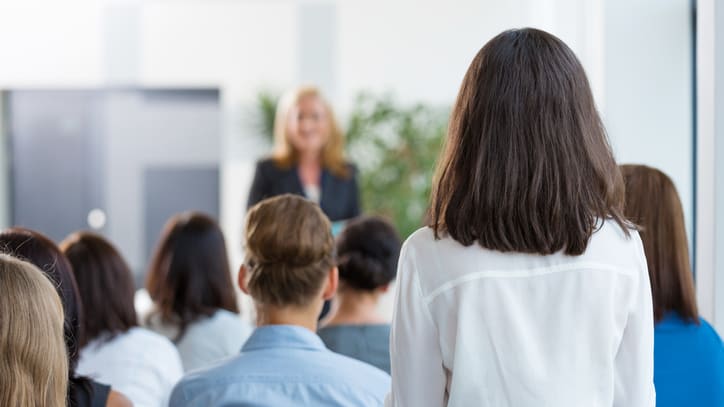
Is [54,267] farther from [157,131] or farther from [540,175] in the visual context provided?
[157,131]

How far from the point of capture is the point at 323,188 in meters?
4.56

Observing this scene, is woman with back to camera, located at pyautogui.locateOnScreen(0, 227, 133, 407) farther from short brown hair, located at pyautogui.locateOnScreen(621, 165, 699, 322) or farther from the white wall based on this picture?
the white wall

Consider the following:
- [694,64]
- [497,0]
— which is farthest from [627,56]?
[497,0]

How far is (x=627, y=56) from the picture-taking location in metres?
3.53

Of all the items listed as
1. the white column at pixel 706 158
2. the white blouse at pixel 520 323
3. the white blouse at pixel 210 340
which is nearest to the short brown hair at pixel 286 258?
the white blouse at pixel 520 323

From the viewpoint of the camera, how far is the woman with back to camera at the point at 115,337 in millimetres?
2510

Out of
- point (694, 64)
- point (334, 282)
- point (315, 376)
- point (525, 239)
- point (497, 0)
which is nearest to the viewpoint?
point (525, 239)

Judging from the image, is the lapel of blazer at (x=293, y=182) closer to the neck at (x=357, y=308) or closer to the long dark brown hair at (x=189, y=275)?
the long dark brown hair at (x=189, y=275)

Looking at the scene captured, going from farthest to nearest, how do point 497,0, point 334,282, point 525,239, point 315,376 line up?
point 497,0, point 334,282, point 315,376, point 525,239

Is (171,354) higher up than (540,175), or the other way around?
(540,175)

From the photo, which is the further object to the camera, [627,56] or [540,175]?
[627,56]

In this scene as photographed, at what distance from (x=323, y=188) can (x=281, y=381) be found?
2.68 meters

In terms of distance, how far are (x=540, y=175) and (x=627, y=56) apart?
7.17ft

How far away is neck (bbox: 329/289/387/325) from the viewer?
2.67 meters
